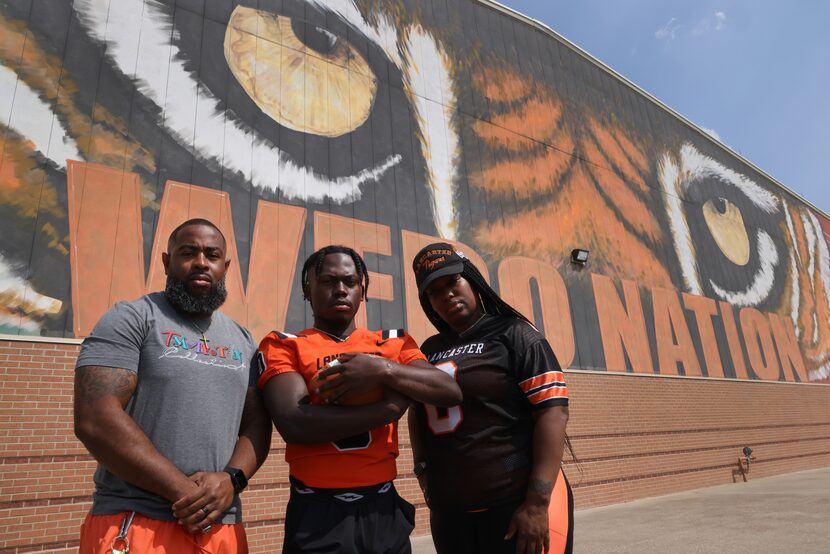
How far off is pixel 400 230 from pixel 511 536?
254 inches

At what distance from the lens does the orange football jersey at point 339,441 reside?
5.97 ft

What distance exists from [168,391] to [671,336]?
11.9 metres

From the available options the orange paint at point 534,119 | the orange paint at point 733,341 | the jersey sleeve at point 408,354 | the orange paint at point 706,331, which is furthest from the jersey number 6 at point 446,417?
the orange paint at point 733,341

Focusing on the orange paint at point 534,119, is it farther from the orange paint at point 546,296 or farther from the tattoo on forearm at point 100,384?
the tattoo on forearm at point 100,384

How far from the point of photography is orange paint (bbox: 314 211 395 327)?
7.35m

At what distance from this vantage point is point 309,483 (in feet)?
5.95

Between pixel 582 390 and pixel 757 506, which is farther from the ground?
pixel 582 390

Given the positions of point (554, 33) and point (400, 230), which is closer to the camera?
Result: point (400, 230)

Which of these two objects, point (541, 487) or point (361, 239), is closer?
point (541, 487)

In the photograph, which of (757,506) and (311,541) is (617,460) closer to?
(757,506)

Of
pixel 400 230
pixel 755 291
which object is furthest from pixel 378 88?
pixel 755 291

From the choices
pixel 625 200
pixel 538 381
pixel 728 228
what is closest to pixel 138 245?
pixel 538 381

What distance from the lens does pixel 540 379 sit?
85.2 inches

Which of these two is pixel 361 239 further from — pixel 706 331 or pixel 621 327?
pixel 706 331
